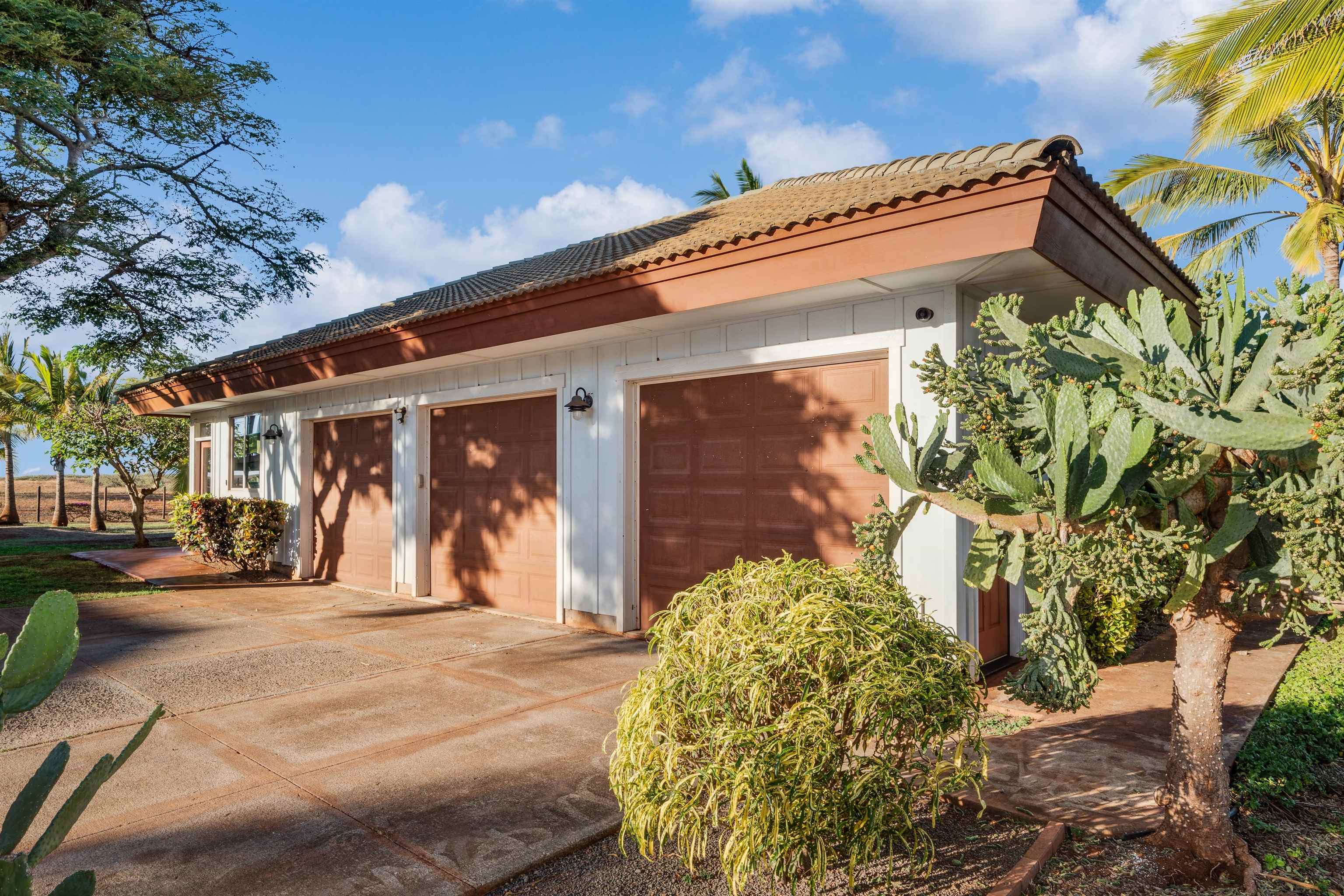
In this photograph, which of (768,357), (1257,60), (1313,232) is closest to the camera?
(768,357)

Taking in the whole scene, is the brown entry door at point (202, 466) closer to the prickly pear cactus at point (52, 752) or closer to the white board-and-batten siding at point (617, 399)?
the white board-and-batten siding at point (617, 399)

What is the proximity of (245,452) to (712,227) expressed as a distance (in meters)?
10.1

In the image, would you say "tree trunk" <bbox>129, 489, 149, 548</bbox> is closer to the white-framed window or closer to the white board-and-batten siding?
the white-framed window

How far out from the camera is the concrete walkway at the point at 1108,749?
129 inches

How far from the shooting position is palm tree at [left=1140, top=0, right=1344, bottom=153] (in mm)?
9320

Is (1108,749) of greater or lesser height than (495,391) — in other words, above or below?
below

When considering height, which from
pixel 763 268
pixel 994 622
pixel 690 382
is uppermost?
pixel 763 268

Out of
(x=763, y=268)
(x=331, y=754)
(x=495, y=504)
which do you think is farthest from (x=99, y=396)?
(x=763, y=268)

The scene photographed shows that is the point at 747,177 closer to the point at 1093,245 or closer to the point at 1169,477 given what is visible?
the point at 1093,245

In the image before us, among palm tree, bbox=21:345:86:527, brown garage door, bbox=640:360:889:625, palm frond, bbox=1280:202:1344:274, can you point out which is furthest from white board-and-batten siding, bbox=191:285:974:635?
palm tree, bbox=21:345:86:527

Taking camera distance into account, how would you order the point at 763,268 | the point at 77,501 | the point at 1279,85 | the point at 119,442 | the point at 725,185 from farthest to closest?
the point at 77,501
the point at 725,185
the point at 119,442
the point at 1279,85
the point at 763,268

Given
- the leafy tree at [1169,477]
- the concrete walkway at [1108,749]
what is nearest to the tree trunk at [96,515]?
the concrete walkway at [1108,749]

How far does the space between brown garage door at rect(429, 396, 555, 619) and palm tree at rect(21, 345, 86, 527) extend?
14585 mm

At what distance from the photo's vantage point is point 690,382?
23.2ft
